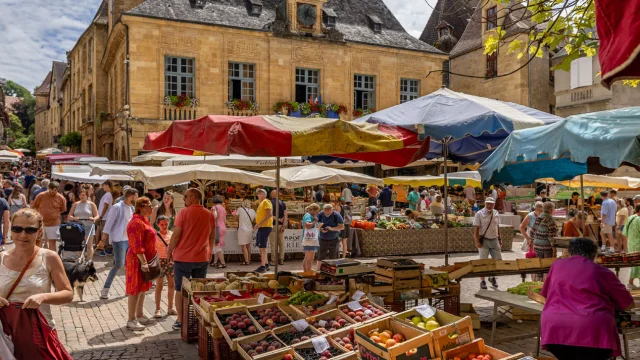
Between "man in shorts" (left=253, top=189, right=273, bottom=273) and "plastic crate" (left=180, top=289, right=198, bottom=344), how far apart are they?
5389 millimetres

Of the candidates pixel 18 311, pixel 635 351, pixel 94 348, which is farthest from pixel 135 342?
pixel 635 351

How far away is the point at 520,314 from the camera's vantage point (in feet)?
25.7

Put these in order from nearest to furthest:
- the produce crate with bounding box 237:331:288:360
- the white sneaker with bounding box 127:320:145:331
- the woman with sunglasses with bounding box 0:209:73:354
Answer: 1. the woman with sunglasses with bounding box 0:209:73:354
2. the produce crate with bounding box 237:331:288:360
3. the white sneaker with bounding box 127:320:145:331

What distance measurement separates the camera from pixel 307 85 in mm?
26250

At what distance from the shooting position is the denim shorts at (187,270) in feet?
23.3

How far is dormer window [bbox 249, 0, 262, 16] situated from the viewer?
84.7 feet

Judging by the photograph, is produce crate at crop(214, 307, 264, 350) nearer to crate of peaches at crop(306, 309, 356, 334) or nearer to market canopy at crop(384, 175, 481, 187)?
crate of peaches at crop(306, 309, 356, 334)

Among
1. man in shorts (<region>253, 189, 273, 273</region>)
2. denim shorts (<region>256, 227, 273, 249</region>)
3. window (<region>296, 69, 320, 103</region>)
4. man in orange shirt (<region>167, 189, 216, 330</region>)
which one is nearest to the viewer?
man in orange shirt (<region>167, 189, 216, 330</region>)

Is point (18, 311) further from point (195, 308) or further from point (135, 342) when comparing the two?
point (135, 342)

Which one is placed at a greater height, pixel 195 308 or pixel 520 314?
pixel 195 308

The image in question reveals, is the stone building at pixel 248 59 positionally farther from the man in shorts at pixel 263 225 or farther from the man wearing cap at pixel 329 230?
the man wearing cap at pixel 329 230

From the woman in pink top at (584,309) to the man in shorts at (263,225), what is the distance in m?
8.41

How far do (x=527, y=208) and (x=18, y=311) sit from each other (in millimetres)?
22256

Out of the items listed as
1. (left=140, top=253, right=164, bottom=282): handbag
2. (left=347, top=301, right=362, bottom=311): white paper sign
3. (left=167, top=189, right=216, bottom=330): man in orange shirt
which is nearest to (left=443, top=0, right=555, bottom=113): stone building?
(left=167, top=189, right=216, bottom=330): man in orange shirt
